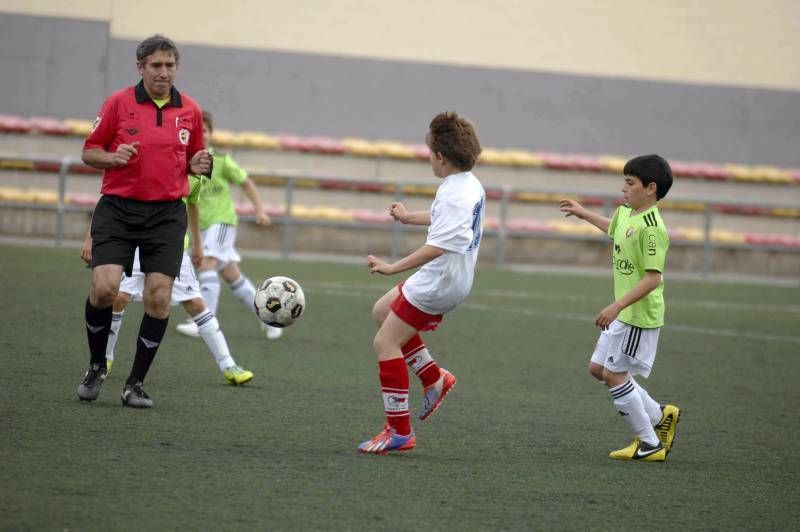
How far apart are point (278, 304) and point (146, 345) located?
3.82 feet

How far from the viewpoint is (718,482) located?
622 centimetres

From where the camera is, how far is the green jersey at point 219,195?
11.0 m

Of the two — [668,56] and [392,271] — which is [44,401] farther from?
[668,56]

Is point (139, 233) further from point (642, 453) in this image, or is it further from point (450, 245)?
point (642, 453)

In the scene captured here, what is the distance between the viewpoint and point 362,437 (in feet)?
22.2

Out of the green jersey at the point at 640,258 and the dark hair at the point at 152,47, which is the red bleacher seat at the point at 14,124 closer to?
the dark hair at the point at 152,47

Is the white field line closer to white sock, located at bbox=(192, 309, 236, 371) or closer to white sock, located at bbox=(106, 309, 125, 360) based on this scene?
white sock, located at bbox=(192, 309, 236, 371)

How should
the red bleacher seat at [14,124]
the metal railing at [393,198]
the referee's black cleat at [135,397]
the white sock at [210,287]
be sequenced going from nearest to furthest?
the referee's black cleat at [135,397]
the white sock at [210,287]
the metal railing at [393,198]
the red bleacher seat at [14,124]

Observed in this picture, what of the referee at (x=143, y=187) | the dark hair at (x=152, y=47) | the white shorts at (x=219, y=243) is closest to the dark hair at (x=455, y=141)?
the referee at (x=143, y=187)

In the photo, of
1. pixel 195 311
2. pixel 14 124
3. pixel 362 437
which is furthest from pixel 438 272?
pixel 14 124

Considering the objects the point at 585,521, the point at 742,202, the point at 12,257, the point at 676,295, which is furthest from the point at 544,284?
the point at 585,521

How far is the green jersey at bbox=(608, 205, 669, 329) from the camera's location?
21.9 ft

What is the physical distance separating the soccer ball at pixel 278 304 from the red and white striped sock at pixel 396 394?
1895 mm

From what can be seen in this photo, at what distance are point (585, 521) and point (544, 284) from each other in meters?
13.3
